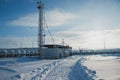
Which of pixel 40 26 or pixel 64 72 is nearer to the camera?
pixel 64 72

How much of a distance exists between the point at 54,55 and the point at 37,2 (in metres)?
15.1

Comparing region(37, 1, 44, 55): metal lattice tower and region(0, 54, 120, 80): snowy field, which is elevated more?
region(37, 1, 44, 55): metal lattice tower

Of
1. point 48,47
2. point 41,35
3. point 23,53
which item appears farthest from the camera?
point 23,53

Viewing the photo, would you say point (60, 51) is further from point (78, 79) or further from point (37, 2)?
point (78, 79)

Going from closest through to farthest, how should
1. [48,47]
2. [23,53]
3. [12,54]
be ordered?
[48,47]
[12,54]
[23,53]

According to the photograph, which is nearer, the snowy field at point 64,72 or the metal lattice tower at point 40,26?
the snowy field at point 64,72

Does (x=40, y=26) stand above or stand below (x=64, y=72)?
above

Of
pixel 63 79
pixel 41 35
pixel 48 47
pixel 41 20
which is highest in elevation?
pixel 41 20

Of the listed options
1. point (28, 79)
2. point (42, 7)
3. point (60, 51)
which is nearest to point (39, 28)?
point (42, 7)

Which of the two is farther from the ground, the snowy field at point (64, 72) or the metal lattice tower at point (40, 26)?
the metal lattice tower at point (40, 26)

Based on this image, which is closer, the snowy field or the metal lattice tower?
the snowy field

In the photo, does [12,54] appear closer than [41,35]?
No

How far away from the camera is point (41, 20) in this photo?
42.3 m

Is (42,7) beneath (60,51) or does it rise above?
above
